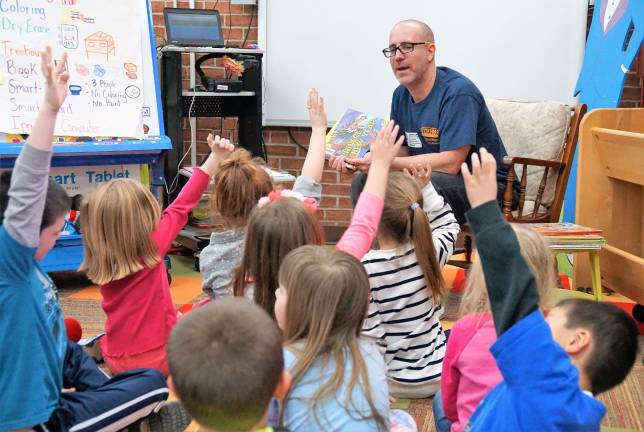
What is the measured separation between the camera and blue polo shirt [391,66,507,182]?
3.40m

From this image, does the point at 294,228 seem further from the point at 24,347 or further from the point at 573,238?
the point at 573,238

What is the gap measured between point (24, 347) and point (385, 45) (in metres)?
3.55

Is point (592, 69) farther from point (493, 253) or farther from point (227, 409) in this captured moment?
point (227, 409)

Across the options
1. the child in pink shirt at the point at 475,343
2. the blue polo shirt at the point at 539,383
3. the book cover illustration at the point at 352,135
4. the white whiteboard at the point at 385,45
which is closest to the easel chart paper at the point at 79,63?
the book cover illustration at the point at 352,135

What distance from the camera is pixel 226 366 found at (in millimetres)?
1086

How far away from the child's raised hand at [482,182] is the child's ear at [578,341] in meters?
0.30

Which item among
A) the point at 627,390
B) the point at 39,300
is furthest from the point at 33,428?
the point at 627,390

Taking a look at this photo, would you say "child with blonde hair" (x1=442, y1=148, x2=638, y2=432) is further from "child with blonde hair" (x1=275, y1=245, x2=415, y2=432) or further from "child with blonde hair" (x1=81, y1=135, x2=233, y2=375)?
"child with blonde hair" (x1=81, y1=135, x2=233, y2=375)

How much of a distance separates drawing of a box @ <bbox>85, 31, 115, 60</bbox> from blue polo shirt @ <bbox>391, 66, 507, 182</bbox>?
1.39 meters

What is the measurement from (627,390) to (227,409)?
1943mm

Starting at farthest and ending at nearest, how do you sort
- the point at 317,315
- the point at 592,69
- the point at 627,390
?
the point at 592,69, the point at 627,390, the point at 317,315

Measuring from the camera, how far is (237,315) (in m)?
1.13

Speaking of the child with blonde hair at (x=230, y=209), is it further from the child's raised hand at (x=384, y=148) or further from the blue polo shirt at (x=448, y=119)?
the blue polo shirt at (x=448, y=119)

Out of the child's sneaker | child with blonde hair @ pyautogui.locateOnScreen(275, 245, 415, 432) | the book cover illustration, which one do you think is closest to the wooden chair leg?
the book cover illustration
